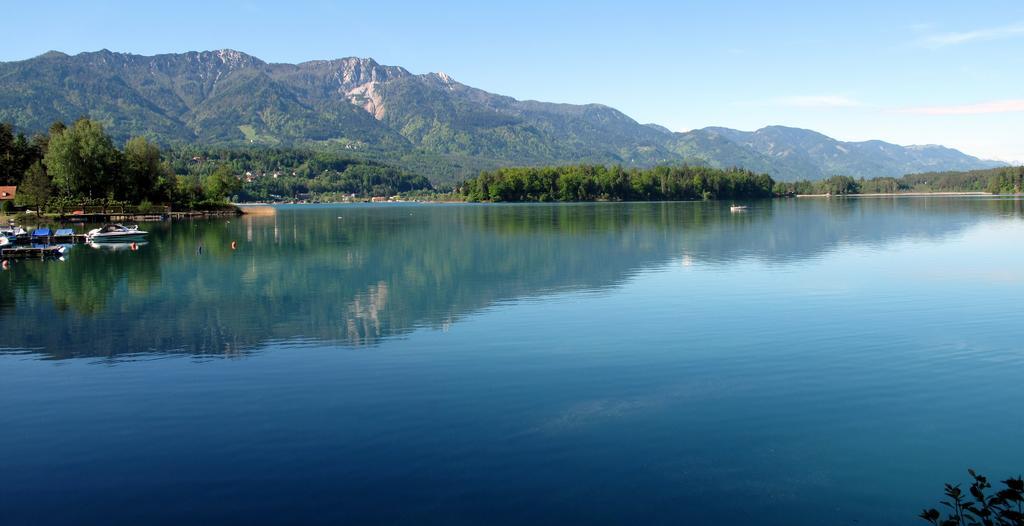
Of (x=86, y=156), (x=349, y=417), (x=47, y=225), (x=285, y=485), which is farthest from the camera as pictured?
(x=86, y=156)

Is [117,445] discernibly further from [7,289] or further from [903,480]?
[7,289]

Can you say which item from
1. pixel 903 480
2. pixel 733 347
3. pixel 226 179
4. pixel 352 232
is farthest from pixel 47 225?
pixel 903 480

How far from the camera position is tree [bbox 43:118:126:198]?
4161 inches

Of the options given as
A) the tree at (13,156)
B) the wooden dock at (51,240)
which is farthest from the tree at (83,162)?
the wooden dock at (51,240)

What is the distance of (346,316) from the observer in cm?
2897

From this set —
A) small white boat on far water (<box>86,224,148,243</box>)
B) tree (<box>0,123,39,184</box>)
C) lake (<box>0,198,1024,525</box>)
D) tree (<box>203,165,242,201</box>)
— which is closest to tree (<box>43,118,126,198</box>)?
tree (<box>0,123,39,184</box>)

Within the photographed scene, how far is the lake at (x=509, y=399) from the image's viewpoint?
39.1 feet

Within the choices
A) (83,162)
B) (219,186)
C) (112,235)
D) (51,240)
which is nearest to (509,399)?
(51,240)

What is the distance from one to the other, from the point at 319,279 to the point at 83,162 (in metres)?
87.4

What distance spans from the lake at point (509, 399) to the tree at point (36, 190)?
73.3 metres

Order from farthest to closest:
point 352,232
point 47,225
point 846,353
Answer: point 47,225, point 352,232, point 846,353

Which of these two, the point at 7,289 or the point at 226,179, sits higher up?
the point at 226,179

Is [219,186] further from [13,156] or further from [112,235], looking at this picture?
[112,235]

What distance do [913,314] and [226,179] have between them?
471ft
